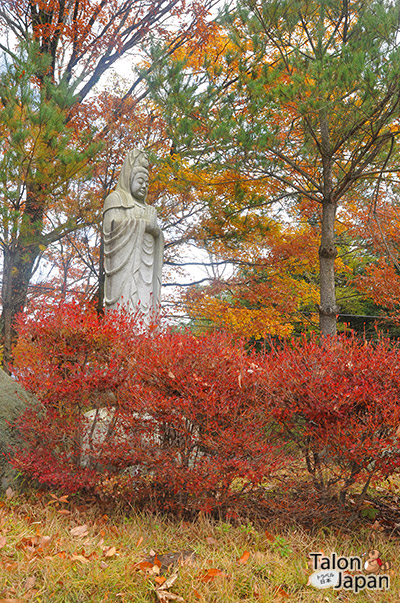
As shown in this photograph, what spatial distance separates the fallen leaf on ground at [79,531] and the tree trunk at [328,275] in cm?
533

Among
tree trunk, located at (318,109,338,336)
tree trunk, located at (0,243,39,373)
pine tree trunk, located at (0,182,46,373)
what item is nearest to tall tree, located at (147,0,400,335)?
tree trunk, located at (318,109,338,336)

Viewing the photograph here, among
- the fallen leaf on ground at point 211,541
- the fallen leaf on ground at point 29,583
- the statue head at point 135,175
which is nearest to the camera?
the fallen leaf on ground at point 29,583

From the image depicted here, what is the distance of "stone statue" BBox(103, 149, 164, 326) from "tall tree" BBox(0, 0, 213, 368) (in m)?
1.99

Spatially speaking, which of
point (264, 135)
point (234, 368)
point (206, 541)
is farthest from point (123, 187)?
point (206, 541)

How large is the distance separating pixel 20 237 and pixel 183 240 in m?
3.56

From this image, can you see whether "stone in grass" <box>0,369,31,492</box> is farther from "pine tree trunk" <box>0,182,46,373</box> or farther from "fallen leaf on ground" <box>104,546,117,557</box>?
"pine tree trunk" <box>0,182,46,373</box>

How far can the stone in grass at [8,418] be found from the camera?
379 cm

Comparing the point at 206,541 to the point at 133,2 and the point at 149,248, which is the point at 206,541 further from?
the point at 133,2

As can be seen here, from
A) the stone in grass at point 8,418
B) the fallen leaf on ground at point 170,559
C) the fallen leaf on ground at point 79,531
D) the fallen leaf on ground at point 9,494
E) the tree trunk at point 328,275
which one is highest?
the tree trunk at point 328,275

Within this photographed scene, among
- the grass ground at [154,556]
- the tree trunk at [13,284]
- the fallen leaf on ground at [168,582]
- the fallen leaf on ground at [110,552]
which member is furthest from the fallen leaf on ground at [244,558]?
the tree trunk at [13,284]

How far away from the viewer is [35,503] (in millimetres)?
3619

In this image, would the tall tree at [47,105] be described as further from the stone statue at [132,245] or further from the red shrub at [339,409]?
the red shrub at [339,409]

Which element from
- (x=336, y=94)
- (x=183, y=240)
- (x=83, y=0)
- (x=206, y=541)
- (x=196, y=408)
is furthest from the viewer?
(x=183, y=240)

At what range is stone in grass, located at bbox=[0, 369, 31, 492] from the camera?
3792 millimetres
